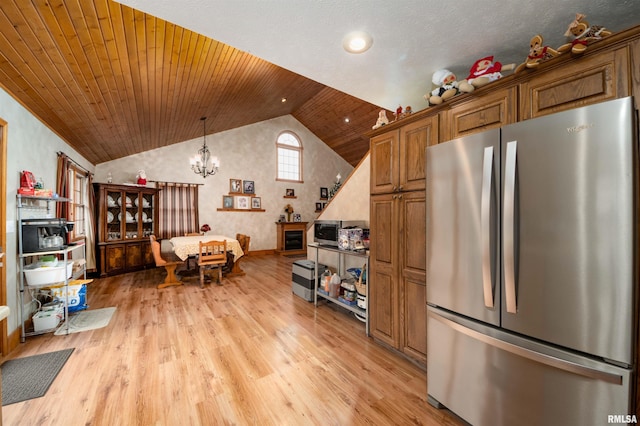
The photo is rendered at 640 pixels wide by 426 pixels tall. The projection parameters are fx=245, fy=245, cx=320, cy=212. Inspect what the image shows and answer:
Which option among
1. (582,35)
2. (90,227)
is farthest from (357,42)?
(90,227)

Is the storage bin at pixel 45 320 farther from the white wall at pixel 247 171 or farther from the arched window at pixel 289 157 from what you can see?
the arched window at pixel 289 157

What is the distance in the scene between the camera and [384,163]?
242 centimetres

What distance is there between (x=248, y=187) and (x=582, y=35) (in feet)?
24.3

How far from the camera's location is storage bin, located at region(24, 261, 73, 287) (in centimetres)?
252

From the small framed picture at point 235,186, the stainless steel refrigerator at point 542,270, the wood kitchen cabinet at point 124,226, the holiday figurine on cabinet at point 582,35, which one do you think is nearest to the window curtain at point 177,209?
the wood kitchen cabinet at point 124,226

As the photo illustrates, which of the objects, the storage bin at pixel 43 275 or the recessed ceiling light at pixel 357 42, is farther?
the storage bin at pixel 43 275

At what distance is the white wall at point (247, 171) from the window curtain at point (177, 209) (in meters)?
0.21

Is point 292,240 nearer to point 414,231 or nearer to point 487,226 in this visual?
→ point 414,231

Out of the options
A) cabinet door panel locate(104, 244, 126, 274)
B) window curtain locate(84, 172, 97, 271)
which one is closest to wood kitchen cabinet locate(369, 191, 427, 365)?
cabinet door panel locate(104, 244, 126, 274)

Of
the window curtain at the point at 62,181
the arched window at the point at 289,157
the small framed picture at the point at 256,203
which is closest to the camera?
the window curtain at the point at 62,181

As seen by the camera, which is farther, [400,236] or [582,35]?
[400,236]

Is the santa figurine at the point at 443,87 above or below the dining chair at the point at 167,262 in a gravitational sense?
above

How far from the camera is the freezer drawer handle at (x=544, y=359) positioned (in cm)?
103

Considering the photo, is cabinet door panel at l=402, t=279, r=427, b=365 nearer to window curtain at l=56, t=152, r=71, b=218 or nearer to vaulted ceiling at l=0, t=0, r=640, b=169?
vaulted ceiling at l=0, t=0, r=640, b=169
